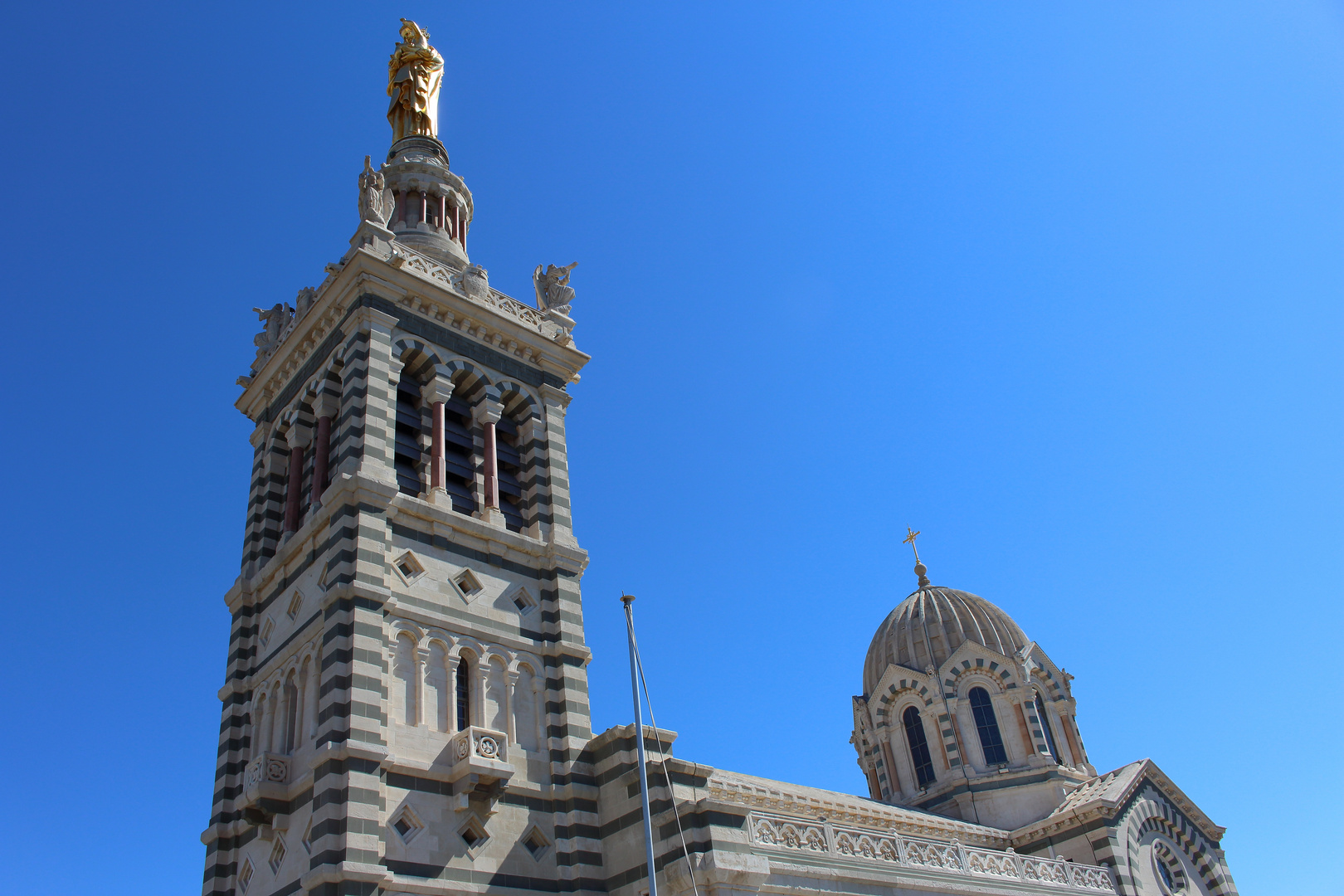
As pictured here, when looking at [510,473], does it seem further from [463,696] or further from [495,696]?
[463,696]

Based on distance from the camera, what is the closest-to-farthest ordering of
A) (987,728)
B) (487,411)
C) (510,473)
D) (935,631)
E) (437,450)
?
(437,450) → (487,411) → (510,473) → (987,728) → (935,631)

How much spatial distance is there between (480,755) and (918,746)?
28024 mm

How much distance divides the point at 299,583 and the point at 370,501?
3070 mm

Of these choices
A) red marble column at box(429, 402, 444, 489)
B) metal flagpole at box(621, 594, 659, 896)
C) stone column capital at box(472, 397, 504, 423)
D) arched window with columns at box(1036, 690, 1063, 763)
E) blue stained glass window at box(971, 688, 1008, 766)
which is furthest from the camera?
arched window with columns at box(1036, 690, 1063, 763)

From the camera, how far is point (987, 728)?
41.6 metres

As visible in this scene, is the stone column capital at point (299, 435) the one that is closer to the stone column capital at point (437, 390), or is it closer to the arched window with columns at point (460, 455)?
the stone column capital at point (437, 390)

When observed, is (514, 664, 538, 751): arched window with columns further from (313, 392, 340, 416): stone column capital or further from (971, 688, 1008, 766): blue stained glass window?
(971, 688, 1008, 766): blue stained glass window

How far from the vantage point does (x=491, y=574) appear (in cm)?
2345

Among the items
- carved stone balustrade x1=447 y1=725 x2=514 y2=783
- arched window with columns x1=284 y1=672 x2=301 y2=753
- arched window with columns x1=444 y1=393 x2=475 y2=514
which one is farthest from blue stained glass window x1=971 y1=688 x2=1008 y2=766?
arched window with columns x1=284 y1=672 x2=301 y2=753

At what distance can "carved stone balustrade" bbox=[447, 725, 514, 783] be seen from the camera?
64.1 feet

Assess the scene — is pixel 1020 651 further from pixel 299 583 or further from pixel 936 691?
pixel 299 583

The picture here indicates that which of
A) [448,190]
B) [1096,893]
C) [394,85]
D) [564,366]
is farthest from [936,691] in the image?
[394,85]

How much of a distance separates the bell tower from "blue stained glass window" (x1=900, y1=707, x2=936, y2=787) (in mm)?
23944

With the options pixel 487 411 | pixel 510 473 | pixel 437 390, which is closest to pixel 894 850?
pixel 510 473
